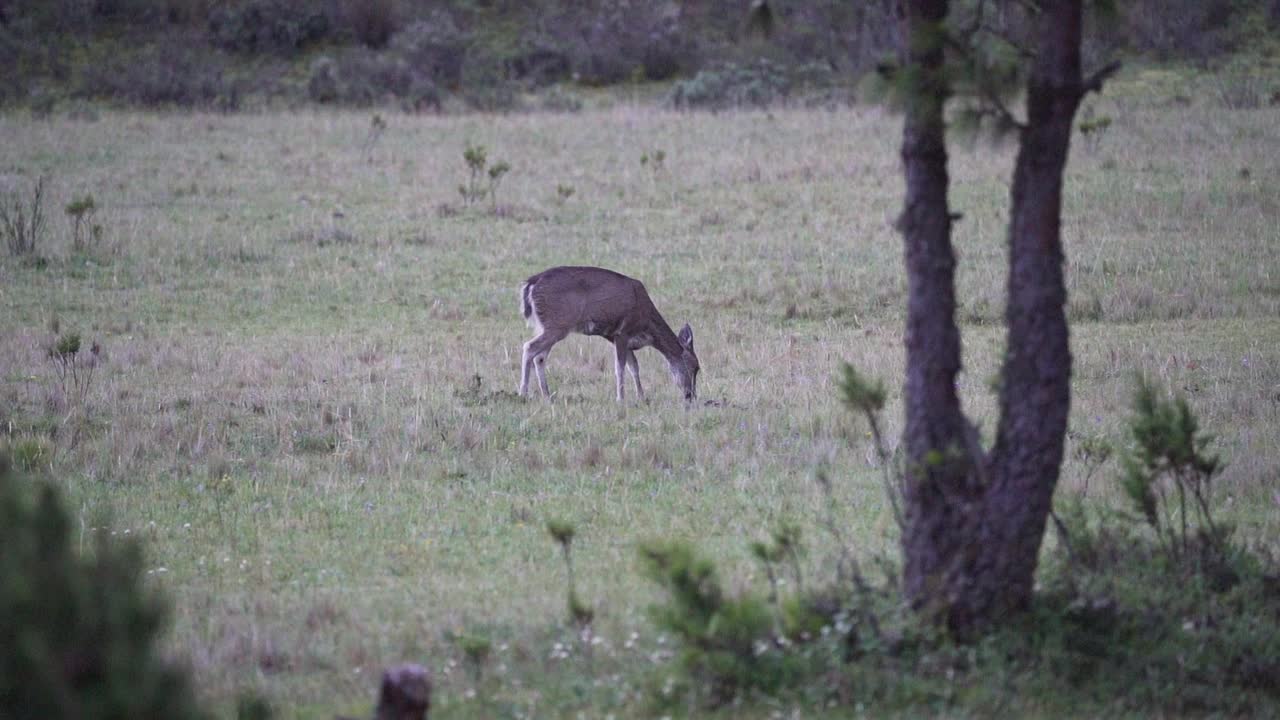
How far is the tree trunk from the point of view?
6660 mm

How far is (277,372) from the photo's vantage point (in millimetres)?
14398

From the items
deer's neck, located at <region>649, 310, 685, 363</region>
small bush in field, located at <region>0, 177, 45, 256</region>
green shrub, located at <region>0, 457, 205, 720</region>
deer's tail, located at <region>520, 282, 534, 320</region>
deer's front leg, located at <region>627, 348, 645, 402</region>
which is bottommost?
green shrub, located at <region>0, 457, 205, 720</region>

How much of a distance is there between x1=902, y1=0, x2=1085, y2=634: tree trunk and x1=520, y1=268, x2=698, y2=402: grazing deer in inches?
300

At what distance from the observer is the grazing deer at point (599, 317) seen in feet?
47.9

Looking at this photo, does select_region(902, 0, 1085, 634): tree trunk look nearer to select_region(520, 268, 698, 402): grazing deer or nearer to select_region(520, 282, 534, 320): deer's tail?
select_region(520, 268, 698, 402): grazing deer

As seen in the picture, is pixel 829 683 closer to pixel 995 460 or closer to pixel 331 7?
pixel 995 460

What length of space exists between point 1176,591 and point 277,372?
9707mm

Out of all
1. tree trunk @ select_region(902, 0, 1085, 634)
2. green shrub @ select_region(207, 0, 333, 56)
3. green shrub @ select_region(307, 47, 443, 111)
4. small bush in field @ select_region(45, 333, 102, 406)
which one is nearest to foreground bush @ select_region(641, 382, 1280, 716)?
tree trunk @ select_region(902, 0, 1085, 634)

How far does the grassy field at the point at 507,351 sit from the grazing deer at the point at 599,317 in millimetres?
410

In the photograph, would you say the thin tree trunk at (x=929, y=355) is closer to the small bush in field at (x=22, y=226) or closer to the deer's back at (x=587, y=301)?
the deer's back at (x=587, y=301)

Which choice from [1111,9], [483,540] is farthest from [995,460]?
[483,540]

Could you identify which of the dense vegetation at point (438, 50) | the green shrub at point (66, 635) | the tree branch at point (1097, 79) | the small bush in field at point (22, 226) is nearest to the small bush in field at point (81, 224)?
the small bush in field at point (22, 226)

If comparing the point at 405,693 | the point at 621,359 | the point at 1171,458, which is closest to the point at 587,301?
the point at 621,359

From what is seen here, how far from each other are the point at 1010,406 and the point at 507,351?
9.80 metres
